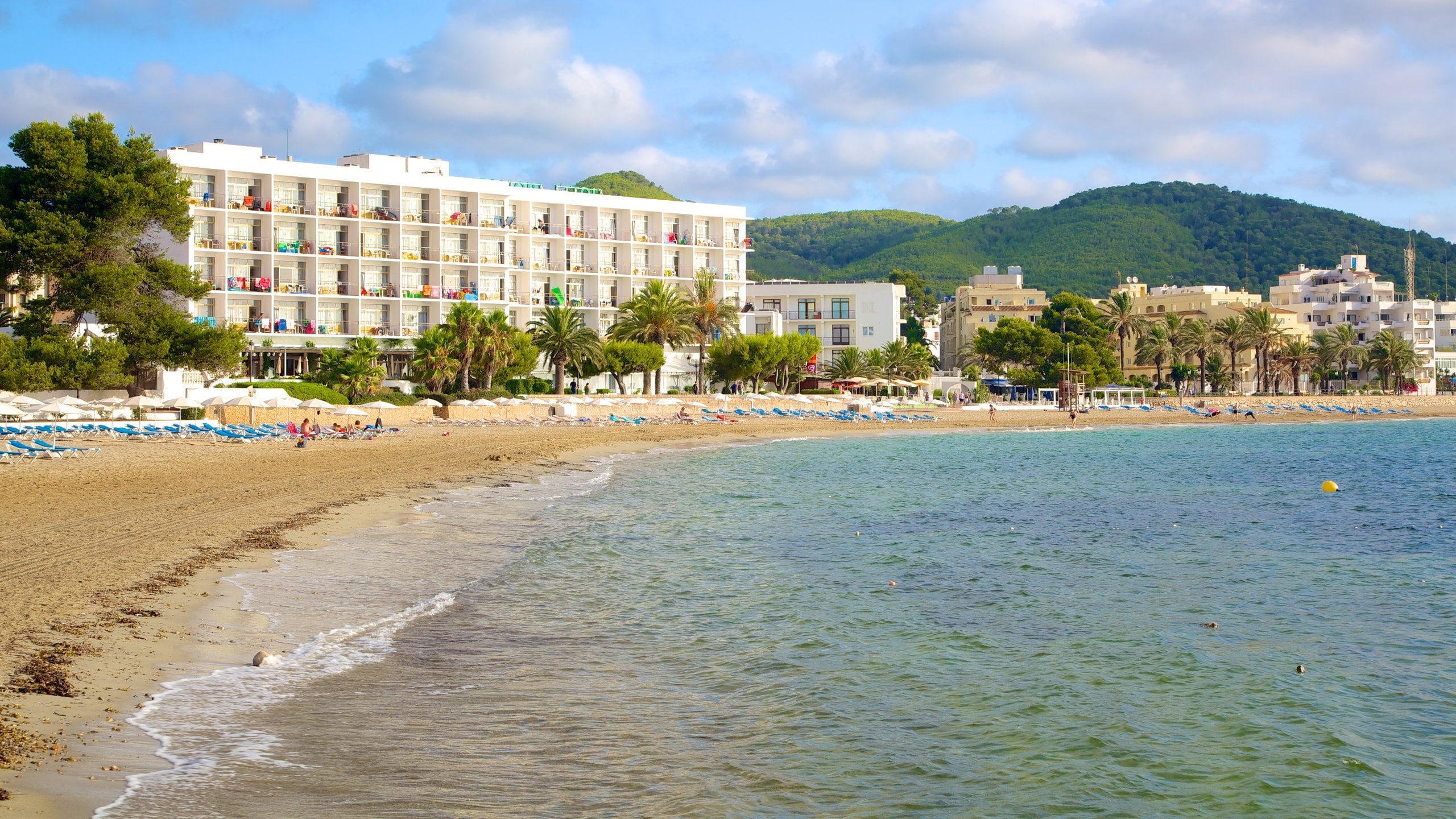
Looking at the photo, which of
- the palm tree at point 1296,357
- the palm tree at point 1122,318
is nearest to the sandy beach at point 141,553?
the palm tree at point 1122,318

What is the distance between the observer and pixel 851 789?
26.3 feet

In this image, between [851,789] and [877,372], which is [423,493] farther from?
[877,372]

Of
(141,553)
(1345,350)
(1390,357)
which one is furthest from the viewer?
(1345,350)

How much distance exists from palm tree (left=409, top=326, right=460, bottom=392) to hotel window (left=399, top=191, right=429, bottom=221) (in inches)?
630

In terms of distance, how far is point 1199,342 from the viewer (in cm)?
11225

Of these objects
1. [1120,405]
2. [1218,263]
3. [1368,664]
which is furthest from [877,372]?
[1218,263]

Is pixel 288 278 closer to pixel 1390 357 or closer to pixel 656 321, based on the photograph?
pixel 656 321

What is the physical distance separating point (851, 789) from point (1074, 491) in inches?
1007

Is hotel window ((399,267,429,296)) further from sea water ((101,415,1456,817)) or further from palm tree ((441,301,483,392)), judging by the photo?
sea water ((101,415,1456,817))

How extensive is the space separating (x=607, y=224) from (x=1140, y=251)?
127799mm

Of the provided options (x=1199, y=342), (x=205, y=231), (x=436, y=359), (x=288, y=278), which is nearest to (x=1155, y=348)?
(x=1199, y=342)

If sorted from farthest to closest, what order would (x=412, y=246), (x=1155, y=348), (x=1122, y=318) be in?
(x=1155, y=348) → (x=1122, y=318) → (x=412, y=246)

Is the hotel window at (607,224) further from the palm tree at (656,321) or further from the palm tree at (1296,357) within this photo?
the palm tree at (1296,357)

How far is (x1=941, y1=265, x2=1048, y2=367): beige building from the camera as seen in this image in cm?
12369
